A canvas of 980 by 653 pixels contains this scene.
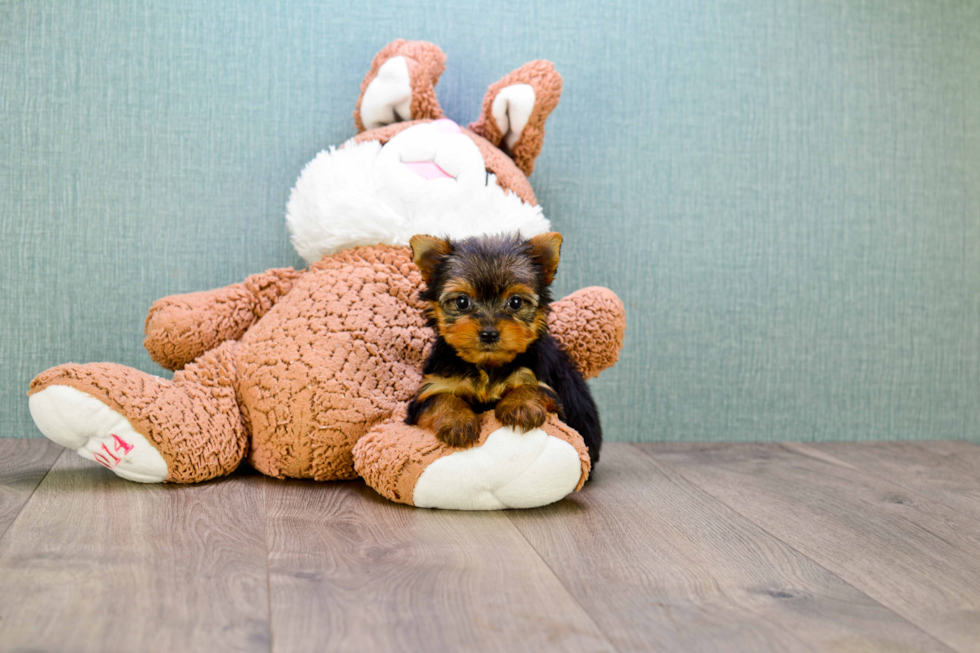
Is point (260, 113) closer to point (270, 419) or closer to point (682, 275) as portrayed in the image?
point (270, 419)

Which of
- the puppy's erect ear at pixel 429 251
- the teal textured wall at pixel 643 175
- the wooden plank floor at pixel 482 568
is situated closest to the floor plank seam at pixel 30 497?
the wooden plank floor at pixel 482 568

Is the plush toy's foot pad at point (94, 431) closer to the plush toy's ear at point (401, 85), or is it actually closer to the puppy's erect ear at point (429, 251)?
the puppy's erect ear at point (429, 251)

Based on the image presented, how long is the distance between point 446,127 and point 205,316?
2.52 ft

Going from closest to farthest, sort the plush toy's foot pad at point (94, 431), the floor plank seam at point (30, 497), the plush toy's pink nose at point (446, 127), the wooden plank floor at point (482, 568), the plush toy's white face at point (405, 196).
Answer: the wooden plank floor at point (482, 568) → the floor plank seam at point (30, 497) → the plush toy's foot pad at point (94, 431) → the plush toy's white face at point (405, 196) → the plush toy's pink nose at point (446, 127)

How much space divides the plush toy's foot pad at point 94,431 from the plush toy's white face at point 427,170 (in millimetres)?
788

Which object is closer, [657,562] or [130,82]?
[657,562]

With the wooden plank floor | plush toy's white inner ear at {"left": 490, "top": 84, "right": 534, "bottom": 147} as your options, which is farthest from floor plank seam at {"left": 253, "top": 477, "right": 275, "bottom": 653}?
plush toy's white inner ear at {"left": 490, "top": 84, "right": 534, "bottom": 147}

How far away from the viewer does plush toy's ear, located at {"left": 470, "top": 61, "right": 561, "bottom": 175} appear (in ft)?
6.68

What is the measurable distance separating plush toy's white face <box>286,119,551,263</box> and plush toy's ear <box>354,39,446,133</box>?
121mm

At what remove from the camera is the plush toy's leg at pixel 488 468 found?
4.93ft

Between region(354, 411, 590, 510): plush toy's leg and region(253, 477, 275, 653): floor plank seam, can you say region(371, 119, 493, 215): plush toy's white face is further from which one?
region(253, 477, 275, 653): floor plank seam

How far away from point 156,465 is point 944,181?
2472 millimetres

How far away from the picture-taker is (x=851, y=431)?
2504mm

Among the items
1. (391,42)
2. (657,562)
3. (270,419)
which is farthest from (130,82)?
(657,562)
